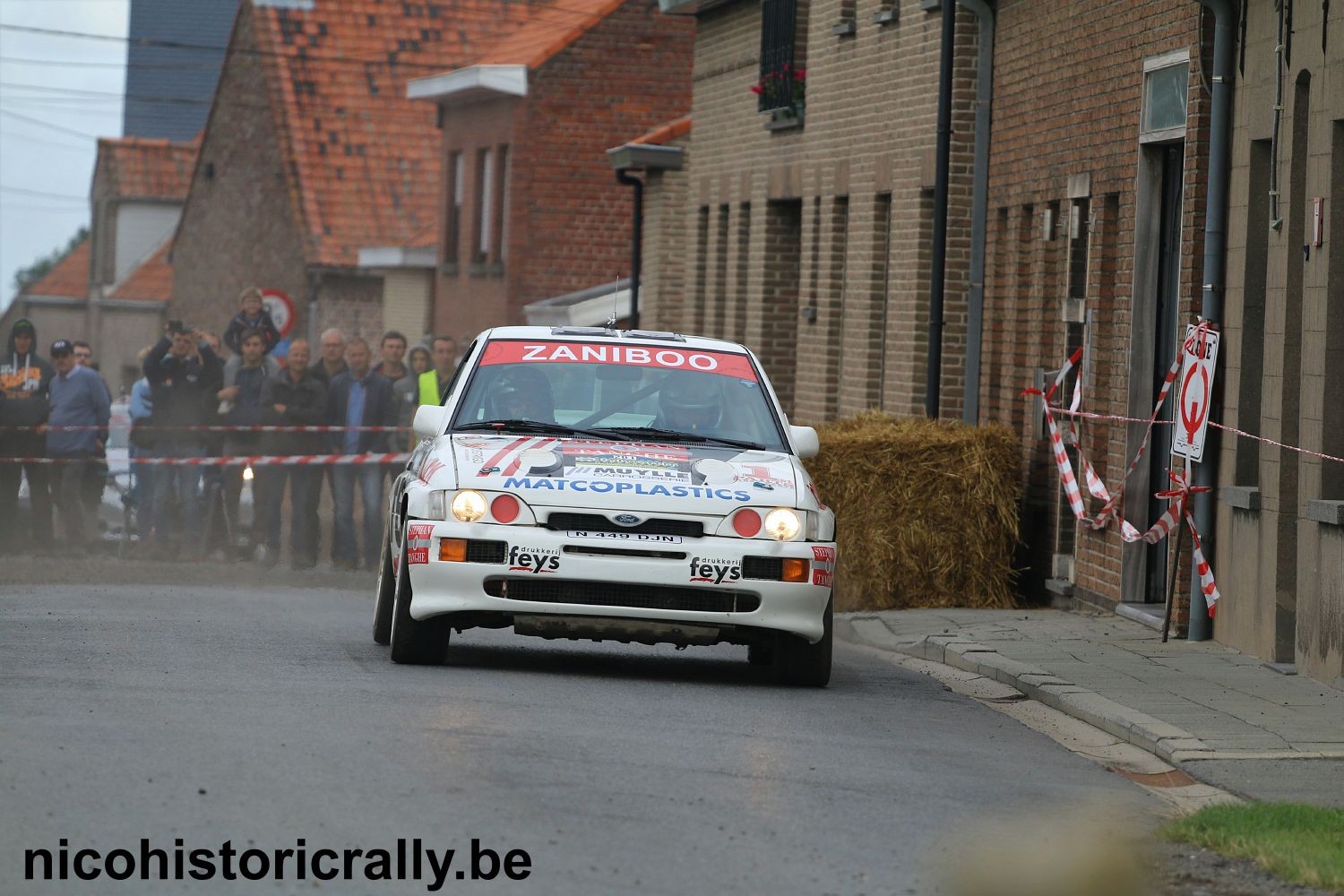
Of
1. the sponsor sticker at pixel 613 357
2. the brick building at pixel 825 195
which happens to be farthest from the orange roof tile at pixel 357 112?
the sponsor sticker at pixel 613 357

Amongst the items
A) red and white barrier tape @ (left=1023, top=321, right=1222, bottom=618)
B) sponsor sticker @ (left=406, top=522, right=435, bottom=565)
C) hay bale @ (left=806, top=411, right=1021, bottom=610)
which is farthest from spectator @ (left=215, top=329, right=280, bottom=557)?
sponsor sticker @ (left=406, top=522, right=435, bottom=565)

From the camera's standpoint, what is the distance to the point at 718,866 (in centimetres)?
709

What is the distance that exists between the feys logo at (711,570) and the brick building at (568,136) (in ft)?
88.5

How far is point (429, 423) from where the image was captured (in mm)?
11828

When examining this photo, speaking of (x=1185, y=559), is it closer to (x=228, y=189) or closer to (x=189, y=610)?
(x=189, y=610)

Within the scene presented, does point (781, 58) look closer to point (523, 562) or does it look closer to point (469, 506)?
point (469, 506)

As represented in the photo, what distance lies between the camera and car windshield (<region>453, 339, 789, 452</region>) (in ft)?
39.2

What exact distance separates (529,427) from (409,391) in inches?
486

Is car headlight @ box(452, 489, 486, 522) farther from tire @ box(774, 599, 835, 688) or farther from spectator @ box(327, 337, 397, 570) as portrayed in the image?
spectator @ box(327, 337, 397, 570)

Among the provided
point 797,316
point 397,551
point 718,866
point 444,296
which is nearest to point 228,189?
point 444,296

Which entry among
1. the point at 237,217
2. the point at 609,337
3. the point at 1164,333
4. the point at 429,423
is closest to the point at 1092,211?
the point at 1164,333

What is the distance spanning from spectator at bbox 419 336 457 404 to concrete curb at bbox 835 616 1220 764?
7602mm

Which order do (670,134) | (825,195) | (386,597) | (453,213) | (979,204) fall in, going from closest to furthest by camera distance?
(386,597), (979,204), (825,195), (670,134), (453,213)

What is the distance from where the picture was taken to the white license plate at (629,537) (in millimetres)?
10945
